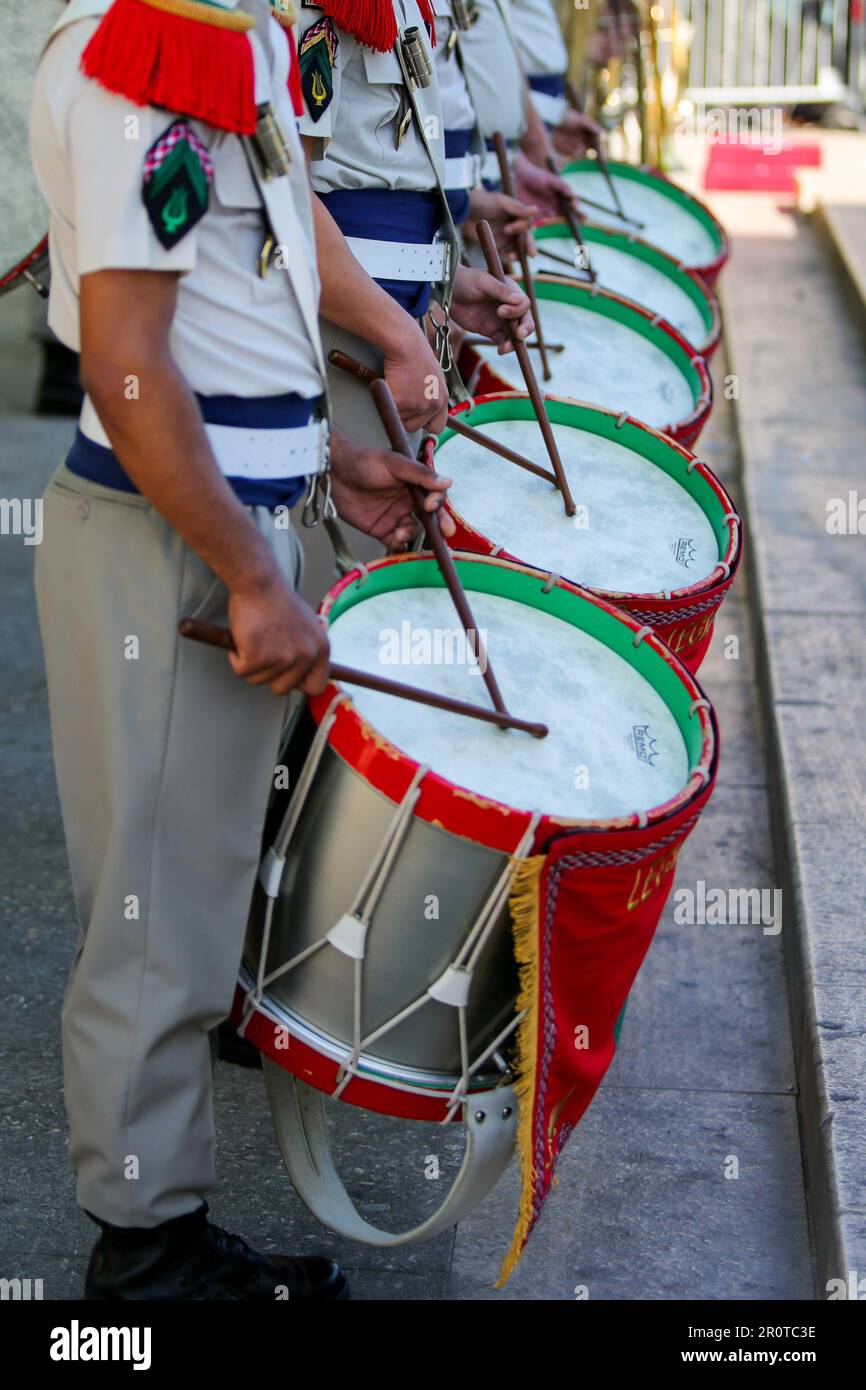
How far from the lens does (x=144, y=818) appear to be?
172 cm

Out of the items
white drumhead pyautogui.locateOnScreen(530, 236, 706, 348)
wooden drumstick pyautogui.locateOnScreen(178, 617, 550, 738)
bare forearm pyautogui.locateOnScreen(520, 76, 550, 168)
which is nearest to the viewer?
wooden drumstick pyautogui.locateOnScreen(178, 617, 550, 738)

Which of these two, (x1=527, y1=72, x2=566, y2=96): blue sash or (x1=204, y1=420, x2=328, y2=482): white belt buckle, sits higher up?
(x1=204, y1=420, x2=328, y2=482): white belt buckle

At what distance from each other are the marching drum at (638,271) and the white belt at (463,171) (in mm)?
572

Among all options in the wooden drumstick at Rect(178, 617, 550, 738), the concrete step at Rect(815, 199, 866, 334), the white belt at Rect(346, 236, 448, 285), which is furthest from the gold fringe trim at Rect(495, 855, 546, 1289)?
the concrete step at Rect(815, 199, 866, 334)

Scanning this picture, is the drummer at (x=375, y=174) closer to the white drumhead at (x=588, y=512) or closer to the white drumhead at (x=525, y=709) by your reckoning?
the white drumhead at (x=588, y=512)

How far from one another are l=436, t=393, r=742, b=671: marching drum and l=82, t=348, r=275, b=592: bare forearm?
0.59 meters

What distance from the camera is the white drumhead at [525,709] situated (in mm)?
1739

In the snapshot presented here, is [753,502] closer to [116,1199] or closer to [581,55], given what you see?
[581,55]

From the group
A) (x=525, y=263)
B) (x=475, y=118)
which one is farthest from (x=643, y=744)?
(x=475, y=118)

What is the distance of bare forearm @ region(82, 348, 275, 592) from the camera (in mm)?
1510

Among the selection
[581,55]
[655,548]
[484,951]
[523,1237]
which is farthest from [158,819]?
[581,55]

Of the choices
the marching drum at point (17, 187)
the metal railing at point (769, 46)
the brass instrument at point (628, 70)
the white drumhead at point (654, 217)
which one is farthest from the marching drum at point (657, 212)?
the metal railing at point (769, 46)

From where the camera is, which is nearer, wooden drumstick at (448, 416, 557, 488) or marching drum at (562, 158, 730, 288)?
wooden drumstick at (448, 416, 557, 488)

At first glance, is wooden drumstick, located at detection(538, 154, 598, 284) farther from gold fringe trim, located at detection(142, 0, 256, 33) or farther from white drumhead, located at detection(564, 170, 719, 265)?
gold fringe trim, located at detection(142, 0, 256, 33)
